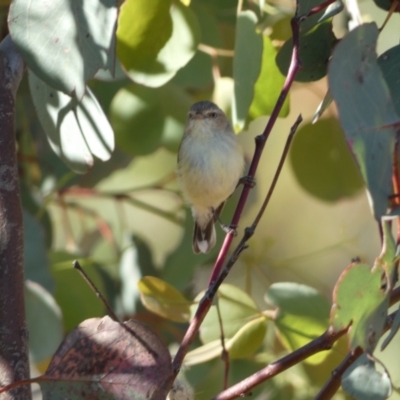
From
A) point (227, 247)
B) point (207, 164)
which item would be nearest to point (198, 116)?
point (207, 164)

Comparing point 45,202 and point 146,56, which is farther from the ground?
point 146,56

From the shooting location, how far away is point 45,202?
101 inches

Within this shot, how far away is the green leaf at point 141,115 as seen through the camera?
7.85 feet

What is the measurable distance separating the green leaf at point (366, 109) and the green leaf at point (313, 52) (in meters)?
0.35

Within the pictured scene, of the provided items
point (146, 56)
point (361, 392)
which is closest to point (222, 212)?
point (146, 56)

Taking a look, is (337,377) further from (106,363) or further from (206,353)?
(206,353)

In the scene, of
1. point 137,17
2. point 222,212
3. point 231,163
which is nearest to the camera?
point 137,17

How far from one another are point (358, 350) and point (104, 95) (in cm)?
160

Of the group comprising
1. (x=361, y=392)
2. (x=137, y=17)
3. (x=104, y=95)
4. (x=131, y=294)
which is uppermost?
(x=137, y=17)

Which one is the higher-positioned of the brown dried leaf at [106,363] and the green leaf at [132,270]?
the brown dried leaf at [106,363]

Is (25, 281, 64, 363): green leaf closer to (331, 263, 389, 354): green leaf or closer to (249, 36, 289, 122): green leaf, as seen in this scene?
(249, 36, 289, 122): green leaf

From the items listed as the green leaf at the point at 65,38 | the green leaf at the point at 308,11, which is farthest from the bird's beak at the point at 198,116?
the green leaf at the point at 65,38

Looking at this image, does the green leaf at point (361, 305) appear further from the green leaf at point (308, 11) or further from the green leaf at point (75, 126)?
the green leaf at point (75, 126)

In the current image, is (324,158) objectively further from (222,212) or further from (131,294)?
(131,294)
